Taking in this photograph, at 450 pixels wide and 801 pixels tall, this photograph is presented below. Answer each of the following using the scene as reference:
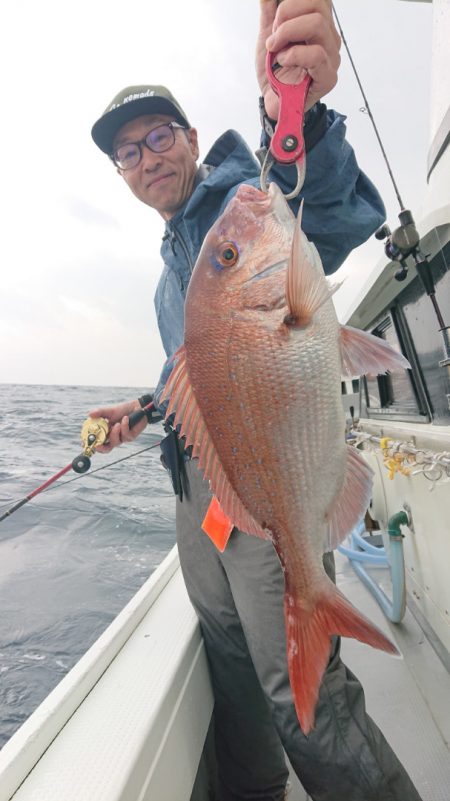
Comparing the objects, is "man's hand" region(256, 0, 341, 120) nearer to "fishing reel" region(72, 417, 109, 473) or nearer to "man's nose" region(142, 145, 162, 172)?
"man's nose" region(142, 145, 162, 172)

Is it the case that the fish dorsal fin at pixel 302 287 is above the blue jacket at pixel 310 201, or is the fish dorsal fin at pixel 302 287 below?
below

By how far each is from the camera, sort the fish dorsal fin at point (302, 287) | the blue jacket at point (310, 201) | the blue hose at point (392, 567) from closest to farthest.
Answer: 1. the fish dorsal fin at point (302, 287)
2. the blue jacket at point (310, 201)
3. the blue hose at point (392, 567)

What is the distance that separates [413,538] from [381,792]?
200 cm

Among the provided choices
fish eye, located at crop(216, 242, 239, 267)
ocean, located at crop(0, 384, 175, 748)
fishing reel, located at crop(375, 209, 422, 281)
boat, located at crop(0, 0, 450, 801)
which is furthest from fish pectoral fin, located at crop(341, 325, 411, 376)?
ocean, located at crop(0, 384, 175, 748)

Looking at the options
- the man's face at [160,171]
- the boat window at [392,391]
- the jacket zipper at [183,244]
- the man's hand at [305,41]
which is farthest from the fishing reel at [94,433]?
the boat window at [392,391]

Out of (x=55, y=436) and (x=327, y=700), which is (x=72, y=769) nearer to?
(x=327, y=700)

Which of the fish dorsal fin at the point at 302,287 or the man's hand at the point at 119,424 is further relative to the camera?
the man's hand at the point at 119,424

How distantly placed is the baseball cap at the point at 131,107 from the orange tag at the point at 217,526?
148 centimetres

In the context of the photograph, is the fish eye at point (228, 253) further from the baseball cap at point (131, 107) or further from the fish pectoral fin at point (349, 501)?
the baseball cap at point (131, 107)

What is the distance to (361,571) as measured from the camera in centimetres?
366

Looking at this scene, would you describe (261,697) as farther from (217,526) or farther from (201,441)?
(201,441)

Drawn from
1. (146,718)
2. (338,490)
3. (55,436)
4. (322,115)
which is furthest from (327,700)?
(55,436)

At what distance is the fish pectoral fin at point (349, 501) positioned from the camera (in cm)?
96

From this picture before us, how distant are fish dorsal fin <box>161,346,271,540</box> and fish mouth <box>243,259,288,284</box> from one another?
0.22m
